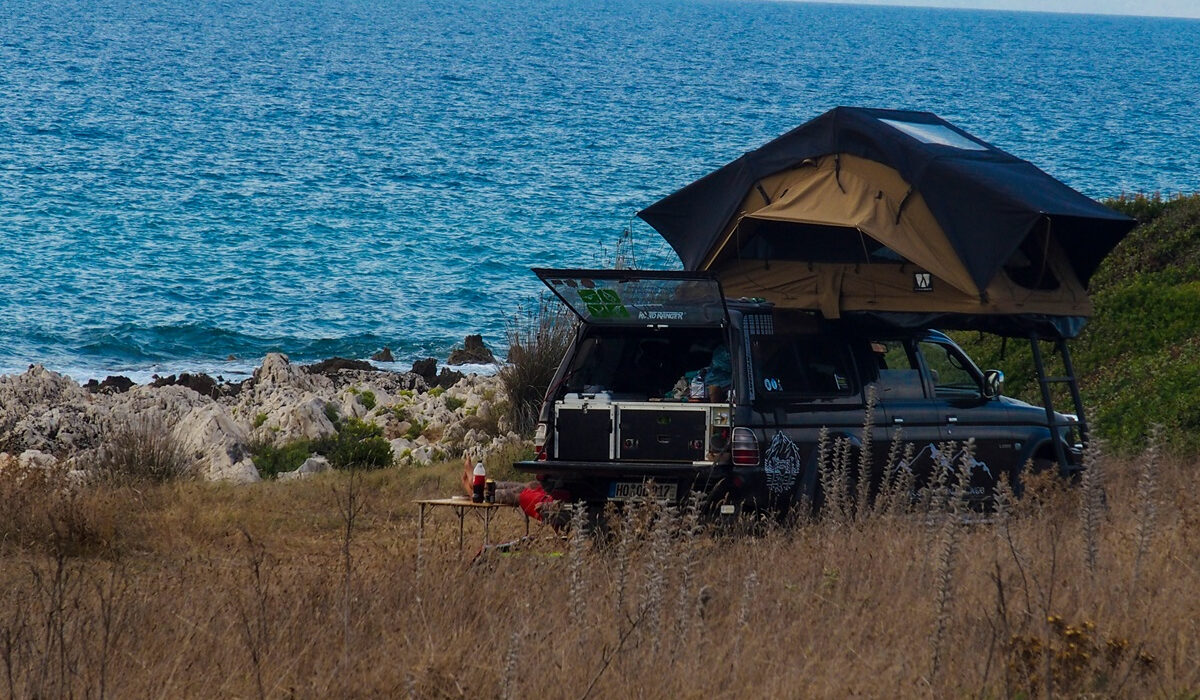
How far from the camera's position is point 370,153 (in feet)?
201

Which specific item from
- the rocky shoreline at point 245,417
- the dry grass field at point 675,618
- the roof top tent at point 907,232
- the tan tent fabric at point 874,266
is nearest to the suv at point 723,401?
the tan tent fabric at point 874,266

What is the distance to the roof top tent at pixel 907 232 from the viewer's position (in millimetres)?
9922

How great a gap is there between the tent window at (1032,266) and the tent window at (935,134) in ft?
3.27

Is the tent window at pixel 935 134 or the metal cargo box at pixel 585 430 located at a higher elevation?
the tent window at pixel 935 134

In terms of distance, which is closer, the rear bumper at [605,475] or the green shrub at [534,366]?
the rear bumper at [605,475]

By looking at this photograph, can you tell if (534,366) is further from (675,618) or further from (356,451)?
(675,618)

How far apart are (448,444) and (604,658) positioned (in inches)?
437

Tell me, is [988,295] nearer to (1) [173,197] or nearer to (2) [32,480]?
(2) [32,480]

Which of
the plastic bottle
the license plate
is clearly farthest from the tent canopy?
Answer: the plastic bottle

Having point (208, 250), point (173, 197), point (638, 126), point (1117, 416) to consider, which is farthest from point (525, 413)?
point (638, 126)

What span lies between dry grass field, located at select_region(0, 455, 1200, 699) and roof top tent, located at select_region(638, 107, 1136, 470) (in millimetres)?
1814

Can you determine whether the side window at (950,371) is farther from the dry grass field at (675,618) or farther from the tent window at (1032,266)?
the dry grass field at (675,618)

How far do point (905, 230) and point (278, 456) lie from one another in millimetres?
8328

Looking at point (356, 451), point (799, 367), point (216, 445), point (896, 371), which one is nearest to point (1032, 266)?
point (896, 371)
